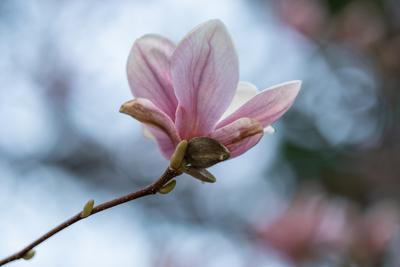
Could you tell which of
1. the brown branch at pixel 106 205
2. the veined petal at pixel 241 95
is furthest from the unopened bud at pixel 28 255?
the veined petal at pixel 241 95

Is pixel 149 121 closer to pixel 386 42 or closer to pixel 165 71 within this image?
pixel 165 71

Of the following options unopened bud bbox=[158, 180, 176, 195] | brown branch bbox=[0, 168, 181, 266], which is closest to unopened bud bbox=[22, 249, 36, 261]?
brown branch bbox=[0, 168, 181, 266]

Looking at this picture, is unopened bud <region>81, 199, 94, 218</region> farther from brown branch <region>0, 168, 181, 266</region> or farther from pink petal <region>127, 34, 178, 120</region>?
pink petal <region>127, 34, 178, 120</region>

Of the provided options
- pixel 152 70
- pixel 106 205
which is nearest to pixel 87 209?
pixel 106 205

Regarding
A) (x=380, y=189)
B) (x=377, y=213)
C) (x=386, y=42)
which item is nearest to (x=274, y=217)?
(x=377, y=213)

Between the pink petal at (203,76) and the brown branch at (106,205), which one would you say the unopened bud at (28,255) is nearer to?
the brown branch at (106,205)

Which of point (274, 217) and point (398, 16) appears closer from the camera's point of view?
point (274, 217)
